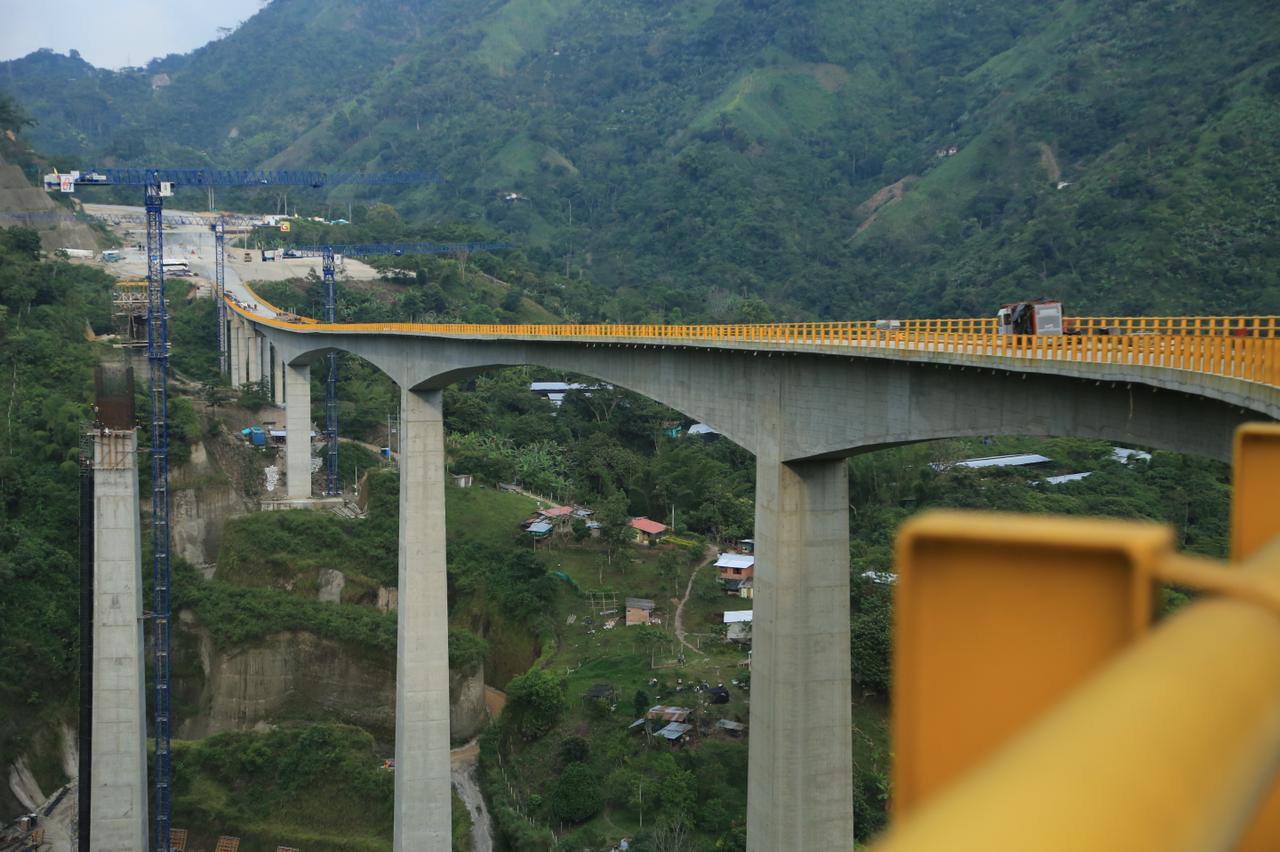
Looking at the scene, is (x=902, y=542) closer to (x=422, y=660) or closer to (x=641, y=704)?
(x=422, y=660)

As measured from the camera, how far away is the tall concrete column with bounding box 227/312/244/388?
86938 mm

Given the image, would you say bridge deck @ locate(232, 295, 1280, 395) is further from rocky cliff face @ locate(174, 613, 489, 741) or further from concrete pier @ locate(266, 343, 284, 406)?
→ concrete pier @ locate(266, 343, 284, 406)

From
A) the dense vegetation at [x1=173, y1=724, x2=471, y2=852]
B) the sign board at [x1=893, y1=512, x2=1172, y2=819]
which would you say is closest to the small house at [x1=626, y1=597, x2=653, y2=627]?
the dense vegetation at [x1=173, y1=724, x2=471, y2=852]

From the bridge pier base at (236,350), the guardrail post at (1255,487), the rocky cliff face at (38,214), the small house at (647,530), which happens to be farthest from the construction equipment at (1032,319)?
the rocky cliff face at (38,214)

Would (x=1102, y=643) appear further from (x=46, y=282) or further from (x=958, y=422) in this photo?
(x=46, y=282)

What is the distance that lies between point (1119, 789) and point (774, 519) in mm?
22194

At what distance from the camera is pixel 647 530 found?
211 ft

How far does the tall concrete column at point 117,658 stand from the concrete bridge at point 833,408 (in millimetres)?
16591

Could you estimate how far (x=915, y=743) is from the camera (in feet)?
6.44

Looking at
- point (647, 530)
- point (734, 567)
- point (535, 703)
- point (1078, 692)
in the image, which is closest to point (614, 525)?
point (647, 530)

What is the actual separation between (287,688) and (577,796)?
19207mm

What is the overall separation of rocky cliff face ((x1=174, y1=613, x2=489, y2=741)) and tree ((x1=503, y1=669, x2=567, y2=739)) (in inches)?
270

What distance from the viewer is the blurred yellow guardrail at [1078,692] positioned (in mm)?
1268

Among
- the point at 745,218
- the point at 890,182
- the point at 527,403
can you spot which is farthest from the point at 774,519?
the point at 890,182
